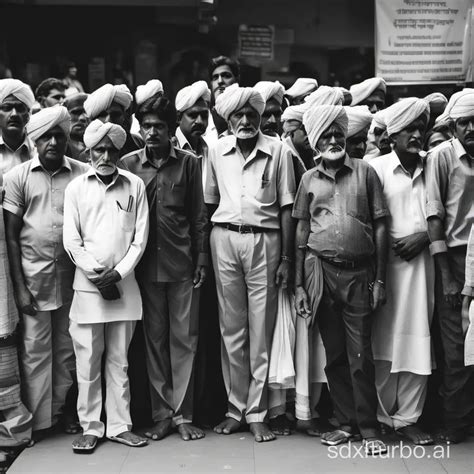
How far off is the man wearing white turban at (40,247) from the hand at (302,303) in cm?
151

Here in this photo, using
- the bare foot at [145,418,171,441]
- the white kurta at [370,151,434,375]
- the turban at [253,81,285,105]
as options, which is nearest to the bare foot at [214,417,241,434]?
the bare foot at [145,418,171,441]

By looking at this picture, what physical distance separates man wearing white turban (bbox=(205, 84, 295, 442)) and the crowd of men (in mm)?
12

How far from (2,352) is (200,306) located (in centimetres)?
138

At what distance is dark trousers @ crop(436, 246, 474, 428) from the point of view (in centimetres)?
559

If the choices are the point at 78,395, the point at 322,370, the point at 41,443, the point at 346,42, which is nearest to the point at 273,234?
the point at 322,370

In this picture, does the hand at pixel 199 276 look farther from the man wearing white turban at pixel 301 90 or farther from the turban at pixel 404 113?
the man wearing white turban at pixel 301 90

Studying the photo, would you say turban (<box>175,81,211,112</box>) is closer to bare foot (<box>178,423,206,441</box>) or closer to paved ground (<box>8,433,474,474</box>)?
bare foot (<box>178,423,206,441</box>)

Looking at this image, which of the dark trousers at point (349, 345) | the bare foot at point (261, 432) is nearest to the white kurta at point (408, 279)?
the dark trousers at point (349, 345)

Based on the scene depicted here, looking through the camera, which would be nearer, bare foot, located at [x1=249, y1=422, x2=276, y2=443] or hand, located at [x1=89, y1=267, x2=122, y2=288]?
hand, located at [x1=89, y1=267, x2=122, y2=288]

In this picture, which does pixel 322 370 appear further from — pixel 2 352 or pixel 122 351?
pixel 2 352

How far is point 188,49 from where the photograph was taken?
9547 mm

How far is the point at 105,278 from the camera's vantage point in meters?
5.45

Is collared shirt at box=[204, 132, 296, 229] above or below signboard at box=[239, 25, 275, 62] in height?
below

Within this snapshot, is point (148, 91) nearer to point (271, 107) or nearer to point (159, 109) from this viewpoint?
point (159, 109)
